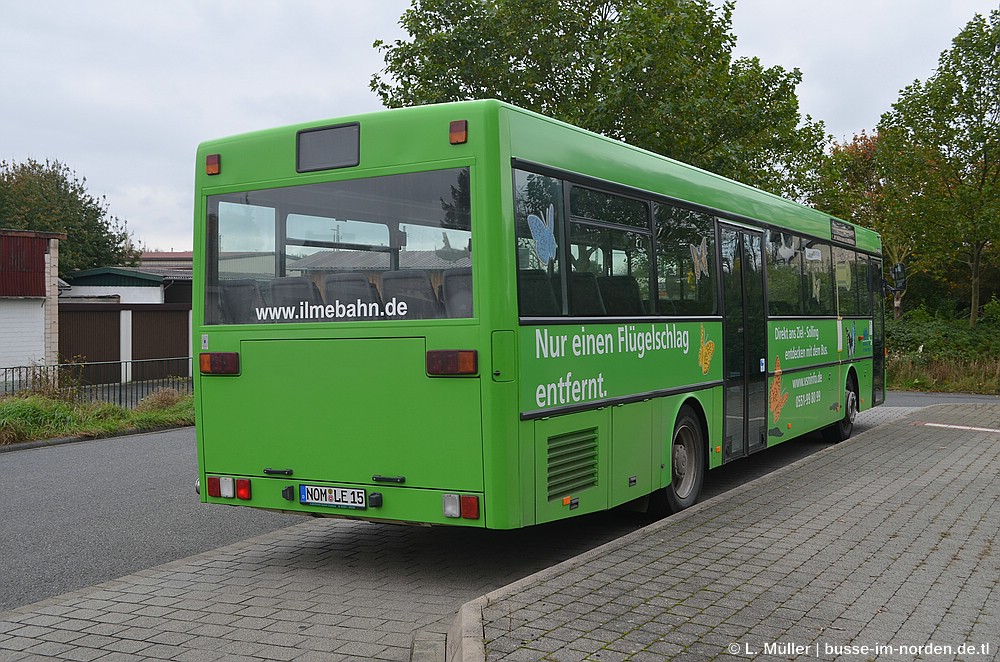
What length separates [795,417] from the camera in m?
11.9

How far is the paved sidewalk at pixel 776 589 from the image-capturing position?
4.67m

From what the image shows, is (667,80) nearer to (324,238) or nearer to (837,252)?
(837,252)

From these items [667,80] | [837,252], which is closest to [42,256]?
[667,80]

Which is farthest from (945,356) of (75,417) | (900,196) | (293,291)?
(293,291)

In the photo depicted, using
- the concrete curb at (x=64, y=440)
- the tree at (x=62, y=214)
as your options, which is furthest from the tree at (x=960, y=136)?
the tree at (x=62, y=214)

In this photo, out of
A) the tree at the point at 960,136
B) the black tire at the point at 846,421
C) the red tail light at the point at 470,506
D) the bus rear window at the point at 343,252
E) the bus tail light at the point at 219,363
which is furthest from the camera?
the tree at the point at 960,136

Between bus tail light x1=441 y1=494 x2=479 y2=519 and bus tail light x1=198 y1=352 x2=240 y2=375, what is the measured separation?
1882 millimetres

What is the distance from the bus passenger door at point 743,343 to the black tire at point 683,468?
0.69 metres

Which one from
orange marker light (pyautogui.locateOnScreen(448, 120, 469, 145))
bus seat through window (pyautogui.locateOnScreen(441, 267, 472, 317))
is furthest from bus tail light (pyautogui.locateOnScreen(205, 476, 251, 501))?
orange marker light (pyautogui.locateOnScreen(448, 120, 469, 145))

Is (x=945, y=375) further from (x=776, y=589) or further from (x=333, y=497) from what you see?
(x=333, y=497)

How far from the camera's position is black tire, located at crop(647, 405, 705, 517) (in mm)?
8523

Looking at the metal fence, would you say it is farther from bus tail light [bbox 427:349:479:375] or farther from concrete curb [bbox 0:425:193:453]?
bus tail light [bbox 427:349:479:375]

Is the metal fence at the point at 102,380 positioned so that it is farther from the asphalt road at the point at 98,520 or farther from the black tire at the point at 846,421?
the black tire at the point at 846,421

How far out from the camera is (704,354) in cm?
925
